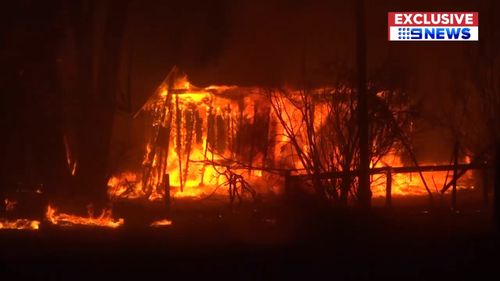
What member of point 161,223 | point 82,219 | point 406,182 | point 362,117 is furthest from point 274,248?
point 406,182

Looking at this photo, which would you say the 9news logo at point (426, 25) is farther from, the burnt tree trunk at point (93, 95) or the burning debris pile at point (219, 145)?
the burnt tree trunk at point (93, 95)

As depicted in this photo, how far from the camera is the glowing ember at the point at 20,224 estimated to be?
14.5 m

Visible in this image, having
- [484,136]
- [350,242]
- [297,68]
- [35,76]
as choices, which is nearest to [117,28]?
[35,76]

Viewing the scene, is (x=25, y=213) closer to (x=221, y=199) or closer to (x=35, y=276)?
(x=221, y=199)

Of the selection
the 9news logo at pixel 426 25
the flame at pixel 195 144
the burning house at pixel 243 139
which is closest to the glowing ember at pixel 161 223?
the burning house at pixel 243 139

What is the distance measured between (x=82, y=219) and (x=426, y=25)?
1207cm

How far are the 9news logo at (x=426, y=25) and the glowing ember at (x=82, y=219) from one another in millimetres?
10331

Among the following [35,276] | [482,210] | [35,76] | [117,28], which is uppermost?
[117,28]

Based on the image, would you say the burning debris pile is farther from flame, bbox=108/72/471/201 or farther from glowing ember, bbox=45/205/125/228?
glowing ember, bbox=45/205/125/228

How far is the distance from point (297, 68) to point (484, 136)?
17.4ft

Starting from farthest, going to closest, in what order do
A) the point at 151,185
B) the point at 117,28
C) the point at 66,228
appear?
the point at 151,185
the point at 117,28
the point at 66,228

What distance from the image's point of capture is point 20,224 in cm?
1485

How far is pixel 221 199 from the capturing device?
1848cm

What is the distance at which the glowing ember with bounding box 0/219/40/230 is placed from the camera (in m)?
14.5
